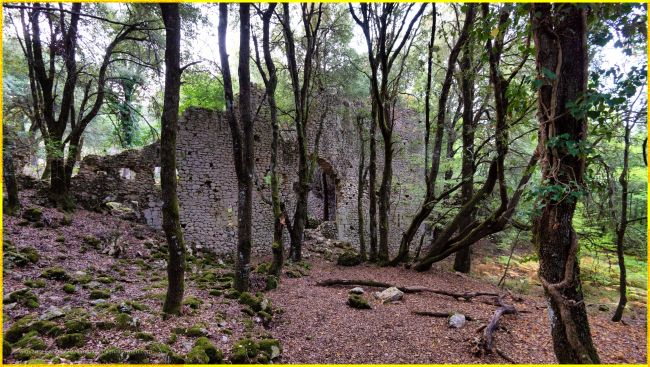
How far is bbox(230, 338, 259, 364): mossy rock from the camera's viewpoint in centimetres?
319

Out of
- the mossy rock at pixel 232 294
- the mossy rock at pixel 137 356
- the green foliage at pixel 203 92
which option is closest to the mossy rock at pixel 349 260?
the mossy rock at pixel 232 294

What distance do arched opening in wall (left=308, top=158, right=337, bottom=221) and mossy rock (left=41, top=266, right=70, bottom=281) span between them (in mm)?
9303

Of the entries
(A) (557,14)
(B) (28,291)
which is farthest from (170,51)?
(A) (557,14)

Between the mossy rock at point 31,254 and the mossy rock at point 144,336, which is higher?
the mossy rock at point 31,254

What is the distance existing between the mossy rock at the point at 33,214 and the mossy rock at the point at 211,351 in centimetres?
570

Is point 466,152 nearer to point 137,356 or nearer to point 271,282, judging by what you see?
point 271,282

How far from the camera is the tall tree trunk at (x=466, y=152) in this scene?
662cm

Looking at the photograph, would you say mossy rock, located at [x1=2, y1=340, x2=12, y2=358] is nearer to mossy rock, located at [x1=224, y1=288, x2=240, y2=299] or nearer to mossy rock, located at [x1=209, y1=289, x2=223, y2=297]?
mossy rock, located at [x1=209, y1=289, x2=223, y2=297]

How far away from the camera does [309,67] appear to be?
310 inches

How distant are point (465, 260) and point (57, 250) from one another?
9.03 metres

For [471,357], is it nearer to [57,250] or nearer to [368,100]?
[57,250]

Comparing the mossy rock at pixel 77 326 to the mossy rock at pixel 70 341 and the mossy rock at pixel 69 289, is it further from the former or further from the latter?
the mossy rock at pixel 69 289

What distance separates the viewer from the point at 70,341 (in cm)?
289

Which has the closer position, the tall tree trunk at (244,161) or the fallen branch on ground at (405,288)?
the tall tree trunk at (244,161)
